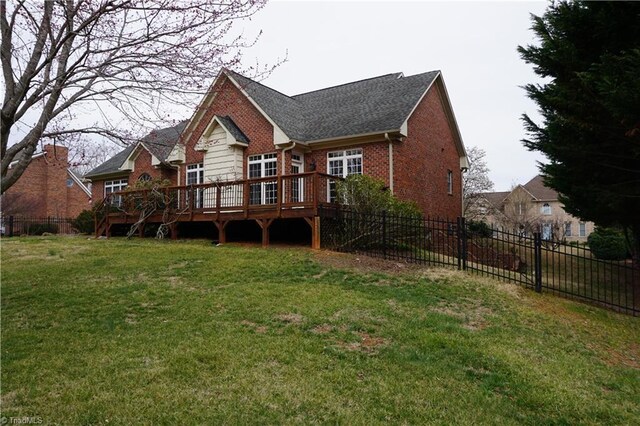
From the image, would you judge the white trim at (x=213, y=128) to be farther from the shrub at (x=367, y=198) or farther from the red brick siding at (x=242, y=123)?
the shrub at (x=367, y=198)

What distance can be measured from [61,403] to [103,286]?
478 cm

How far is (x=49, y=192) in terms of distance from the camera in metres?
35.4

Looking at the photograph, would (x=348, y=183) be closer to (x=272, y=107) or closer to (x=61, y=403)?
(x=272, y=107)

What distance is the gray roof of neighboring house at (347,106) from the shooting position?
15.8 meters

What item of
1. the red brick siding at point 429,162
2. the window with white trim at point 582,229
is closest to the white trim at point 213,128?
the red brick siding at point 429,162

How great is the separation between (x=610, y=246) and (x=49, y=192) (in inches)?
1588

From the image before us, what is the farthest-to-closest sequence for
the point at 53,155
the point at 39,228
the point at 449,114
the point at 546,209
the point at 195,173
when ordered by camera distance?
1. the point at 546,209
2. the point at 39,228
3. the point at 449,114
4. the point at 195,173
5. the point at 53,155

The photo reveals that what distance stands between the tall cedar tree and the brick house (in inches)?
222

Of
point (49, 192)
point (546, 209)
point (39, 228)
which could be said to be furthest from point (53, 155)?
point (546, 209)

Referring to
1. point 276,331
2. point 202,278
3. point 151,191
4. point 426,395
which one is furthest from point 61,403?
point 151,191

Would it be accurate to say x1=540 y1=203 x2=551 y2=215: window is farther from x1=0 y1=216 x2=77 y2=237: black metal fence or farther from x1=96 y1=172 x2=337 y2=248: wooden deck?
x1=0 y1=216 x2=77 y2=237: black metal fence

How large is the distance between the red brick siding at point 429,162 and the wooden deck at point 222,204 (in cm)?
281

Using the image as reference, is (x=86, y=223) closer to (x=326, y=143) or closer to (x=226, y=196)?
(x=226, y=196)

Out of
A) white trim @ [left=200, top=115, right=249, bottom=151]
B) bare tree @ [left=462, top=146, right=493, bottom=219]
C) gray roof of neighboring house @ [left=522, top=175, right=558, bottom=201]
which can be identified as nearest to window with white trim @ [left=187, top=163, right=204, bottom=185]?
white trim @ [left=200, top=115, right=249, bottom=151]
